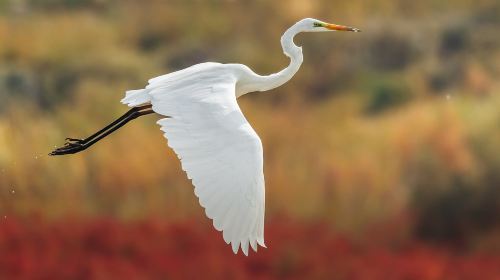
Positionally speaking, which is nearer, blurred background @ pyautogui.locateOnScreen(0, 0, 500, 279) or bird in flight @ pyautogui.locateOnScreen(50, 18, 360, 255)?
bird in flight @ pyautogui.locateOnScreen(50, 18, 360, 255)

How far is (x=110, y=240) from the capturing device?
11.0m

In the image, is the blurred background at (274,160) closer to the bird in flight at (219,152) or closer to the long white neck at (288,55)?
the long white neck at (288,55)

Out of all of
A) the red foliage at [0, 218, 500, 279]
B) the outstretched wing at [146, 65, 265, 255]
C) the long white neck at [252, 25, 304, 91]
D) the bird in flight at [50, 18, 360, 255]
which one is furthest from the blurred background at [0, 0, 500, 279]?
the outstretched wing at [146, 65, 265, 255]

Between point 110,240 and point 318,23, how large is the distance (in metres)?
4.73

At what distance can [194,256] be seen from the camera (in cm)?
1067

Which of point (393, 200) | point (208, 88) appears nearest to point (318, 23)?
point (208, 88)

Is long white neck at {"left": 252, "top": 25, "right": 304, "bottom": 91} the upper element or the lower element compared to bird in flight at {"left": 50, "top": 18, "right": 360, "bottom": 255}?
upper

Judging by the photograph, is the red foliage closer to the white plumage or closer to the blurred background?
the blurred background

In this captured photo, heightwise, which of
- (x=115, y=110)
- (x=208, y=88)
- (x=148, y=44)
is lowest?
(x=208, y=88)

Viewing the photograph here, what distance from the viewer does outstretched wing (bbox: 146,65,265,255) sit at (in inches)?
214

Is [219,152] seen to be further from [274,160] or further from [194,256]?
[274,160]

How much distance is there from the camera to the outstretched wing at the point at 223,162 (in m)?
5.44

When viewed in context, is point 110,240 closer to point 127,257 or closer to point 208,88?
point 127,257

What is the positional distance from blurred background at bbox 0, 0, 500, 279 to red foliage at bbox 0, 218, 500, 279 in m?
0.02
